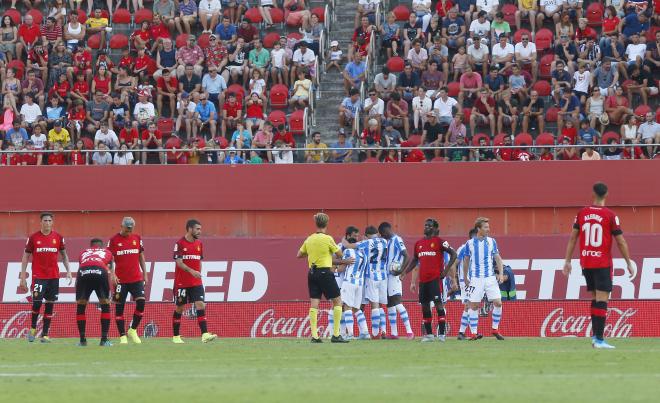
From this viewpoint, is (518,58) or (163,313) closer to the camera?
(163,313)

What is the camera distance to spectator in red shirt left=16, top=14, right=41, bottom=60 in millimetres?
33219

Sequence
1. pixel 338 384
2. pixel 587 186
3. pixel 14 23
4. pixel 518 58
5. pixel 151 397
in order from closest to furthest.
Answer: pixel 151 397 → pixel 338 384 → pixel 587 186 → pixel 518 58 → pixel 14 23

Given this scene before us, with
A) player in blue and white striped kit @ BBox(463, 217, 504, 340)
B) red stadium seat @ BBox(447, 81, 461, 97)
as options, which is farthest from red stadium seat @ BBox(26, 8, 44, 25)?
player in blue and white striped kit @ BBox(463, 217, 504, 340)

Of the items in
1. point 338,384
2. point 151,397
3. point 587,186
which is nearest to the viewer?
point 151,397

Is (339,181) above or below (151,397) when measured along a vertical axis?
above

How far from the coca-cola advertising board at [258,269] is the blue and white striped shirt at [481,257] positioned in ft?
19.9

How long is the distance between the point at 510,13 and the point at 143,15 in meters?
9.07

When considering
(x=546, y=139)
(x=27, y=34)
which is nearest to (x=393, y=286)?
(x=546, y=139)

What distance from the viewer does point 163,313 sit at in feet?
86.9

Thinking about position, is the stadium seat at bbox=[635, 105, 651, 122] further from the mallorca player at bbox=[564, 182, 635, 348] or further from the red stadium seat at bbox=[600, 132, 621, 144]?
the mallorca player at bbox=[564, 182, 635, 348]

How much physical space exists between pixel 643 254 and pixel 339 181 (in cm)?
653

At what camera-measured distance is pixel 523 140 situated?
29219mm

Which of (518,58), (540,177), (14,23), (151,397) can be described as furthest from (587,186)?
(151,397)

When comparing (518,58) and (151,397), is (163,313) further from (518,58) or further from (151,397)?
(151,397)
